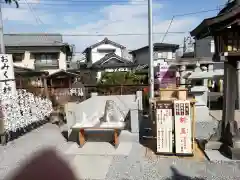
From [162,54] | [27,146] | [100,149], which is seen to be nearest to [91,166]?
[100,149]

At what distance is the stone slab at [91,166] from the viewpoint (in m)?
3.68

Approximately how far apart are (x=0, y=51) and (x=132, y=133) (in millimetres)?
4486

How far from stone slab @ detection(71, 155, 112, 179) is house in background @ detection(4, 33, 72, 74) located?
773 inches

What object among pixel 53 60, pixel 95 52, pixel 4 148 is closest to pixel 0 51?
pixel 4 148

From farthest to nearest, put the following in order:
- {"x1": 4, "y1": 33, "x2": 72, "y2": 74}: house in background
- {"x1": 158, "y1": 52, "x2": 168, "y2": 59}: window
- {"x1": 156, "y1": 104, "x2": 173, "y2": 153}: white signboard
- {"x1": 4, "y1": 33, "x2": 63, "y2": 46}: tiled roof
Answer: {"x1": 158, "y1": 52, "x2": 168, "y2": 59}: window → {"x1": 4, "y1": 33, "x2": 63, "y2": 46}: tiled roof → {"x1": 4, "y1": 33, "x2": 72, "y2": 74}: house in background → {"x1": 156, "y1": 104, "x2": 173, "y2": 153}: white signboard

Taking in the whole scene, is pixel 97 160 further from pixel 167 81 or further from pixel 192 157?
pixel 167 81

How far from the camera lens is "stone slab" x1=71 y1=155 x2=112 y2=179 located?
3.68m

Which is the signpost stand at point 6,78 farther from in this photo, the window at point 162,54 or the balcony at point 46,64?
the window at point 162,54

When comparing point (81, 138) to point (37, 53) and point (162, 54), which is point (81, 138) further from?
point (162, 54)

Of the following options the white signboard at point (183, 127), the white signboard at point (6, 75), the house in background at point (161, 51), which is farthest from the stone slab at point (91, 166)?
the house in background at point (161, 51)

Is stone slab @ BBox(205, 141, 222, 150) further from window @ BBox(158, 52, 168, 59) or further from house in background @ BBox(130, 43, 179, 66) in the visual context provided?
window @ BBox(158, 52, 168, 59)

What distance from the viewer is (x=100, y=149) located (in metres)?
4.83

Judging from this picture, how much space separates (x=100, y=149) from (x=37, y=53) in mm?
20389

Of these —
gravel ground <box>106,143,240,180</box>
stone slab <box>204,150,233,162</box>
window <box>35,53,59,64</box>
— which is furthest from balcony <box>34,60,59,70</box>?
stone slab <box>204,150,233,162</box>
